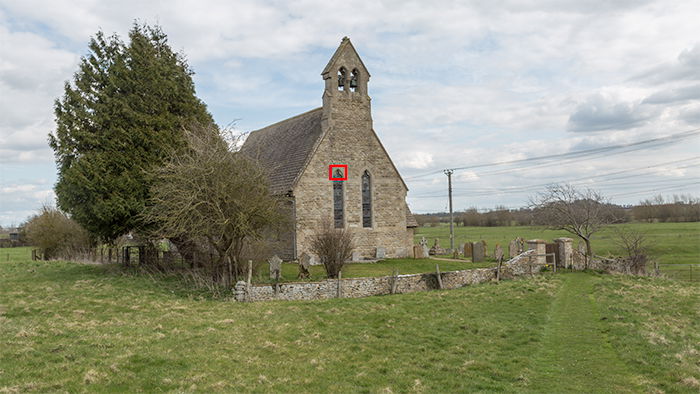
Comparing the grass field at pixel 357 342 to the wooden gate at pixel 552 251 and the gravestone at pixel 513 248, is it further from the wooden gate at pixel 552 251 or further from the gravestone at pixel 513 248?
the gravestone at pixel 513 248

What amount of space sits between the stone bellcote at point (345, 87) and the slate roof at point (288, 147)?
171 centimetres

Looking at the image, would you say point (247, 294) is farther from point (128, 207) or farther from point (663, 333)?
point (663, 333)

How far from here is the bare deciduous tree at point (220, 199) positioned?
19.8 meters

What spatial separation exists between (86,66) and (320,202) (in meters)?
13.9

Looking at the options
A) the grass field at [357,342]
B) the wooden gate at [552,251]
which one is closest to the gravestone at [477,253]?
the wooden gate at [552,251]

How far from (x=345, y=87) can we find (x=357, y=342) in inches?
832

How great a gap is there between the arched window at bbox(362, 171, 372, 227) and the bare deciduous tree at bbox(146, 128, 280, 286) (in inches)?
418

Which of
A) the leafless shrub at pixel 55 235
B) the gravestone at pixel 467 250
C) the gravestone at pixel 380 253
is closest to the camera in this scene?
the gravestone at pixel 380 253

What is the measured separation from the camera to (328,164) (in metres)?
29.7

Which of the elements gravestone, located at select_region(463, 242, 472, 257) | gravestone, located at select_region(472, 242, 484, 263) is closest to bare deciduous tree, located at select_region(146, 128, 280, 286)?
gravestone, located at select_region(472, 242, 484, 263)

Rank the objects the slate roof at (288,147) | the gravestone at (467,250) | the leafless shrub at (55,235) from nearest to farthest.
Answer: the slate roof at (288,147)
the gravestone at (467,250)
the leafless shrub at (55,235)

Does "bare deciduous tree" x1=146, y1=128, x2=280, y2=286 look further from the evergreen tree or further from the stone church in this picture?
the stone church

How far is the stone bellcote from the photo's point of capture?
30.2 metres

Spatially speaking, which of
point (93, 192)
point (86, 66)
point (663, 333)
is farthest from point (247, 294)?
point (86, 66)
